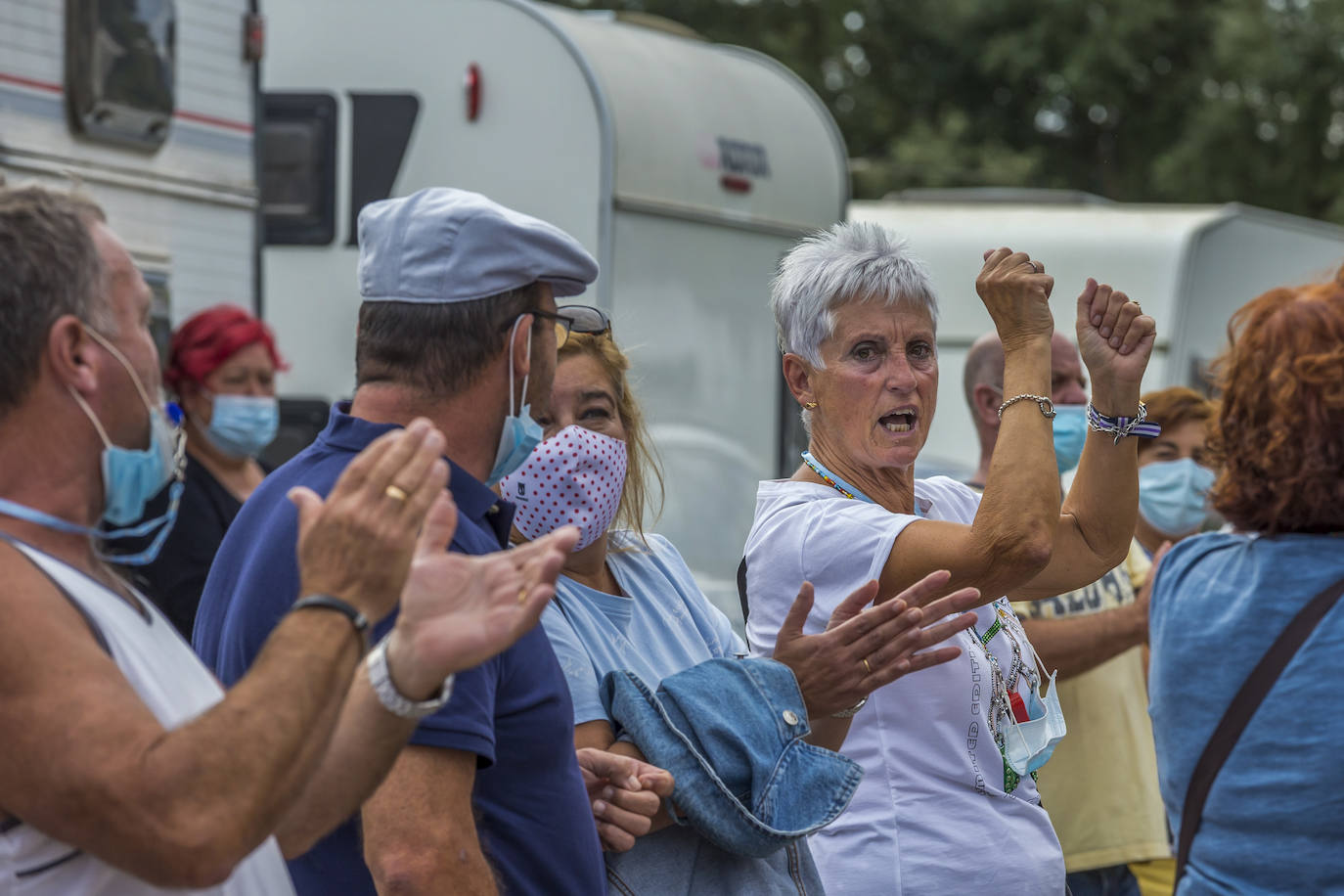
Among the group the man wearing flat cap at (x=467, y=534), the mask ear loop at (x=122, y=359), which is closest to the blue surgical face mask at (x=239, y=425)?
the man wearing flat cap at (x=467, y=534)

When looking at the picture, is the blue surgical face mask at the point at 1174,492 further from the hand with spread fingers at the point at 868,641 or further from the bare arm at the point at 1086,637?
the hand with spread fingers at the point at 868,641

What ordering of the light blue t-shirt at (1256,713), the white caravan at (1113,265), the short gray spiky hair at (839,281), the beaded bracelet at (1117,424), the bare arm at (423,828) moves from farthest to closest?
1. the white caravan at (1113,265)
2. the beaded bracelet at (1117,424)
3. the short gray spiky hair at (839,281)
4. the light blue t-shirt at (1256,713)
5. the bare arm at (423,828)

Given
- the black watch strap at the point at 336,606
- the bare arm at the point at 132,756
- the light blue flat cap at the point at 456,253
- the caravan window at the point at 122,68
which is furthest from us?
the caravan window at the point at 122,68

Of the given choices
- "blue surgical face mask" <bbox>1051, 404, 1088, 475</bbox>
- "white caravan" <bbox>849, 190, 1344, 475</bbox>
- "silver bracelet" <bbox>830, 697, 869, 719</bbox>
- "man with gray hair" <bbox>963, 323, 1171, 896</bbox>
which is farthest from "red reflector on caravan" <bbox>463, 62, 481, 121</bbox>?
"silver bracelet" <bbox>830, 697, 869, 719</bbox>

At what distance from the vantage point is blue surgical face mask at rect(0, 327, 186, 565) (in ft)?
5.99

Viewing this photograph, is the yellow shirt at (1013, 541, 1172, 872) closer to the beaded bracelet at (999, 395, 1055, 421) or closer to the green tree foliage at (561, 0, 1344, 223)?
the beaded bracelet at (999, 395, 1055, 421)

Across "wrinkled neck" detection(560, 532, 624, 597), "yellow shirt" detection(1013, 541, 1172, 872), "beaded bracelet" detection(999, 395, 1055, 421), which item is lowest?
"yellow shirt" detection(1013, 541, 1172, 872)

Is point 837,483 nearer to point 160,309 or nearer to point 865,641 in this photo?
point 865,641

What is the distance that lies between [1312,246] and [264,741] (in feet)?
35.9

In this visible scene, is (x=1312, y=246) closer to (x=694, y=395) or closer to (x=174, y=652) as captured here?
(x=694, y=395)

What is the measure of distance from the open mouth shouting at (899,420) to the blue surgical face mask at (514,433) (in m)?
0.91

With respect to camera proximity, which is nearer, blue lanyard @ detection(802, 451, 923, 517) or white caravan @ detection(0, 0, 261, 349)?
blue lanyard @ detection(802, 451, 923, 517)

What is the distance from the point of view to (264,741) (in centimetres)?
170

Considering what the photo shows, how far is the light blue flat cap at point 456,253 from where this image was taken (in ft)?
7.62
